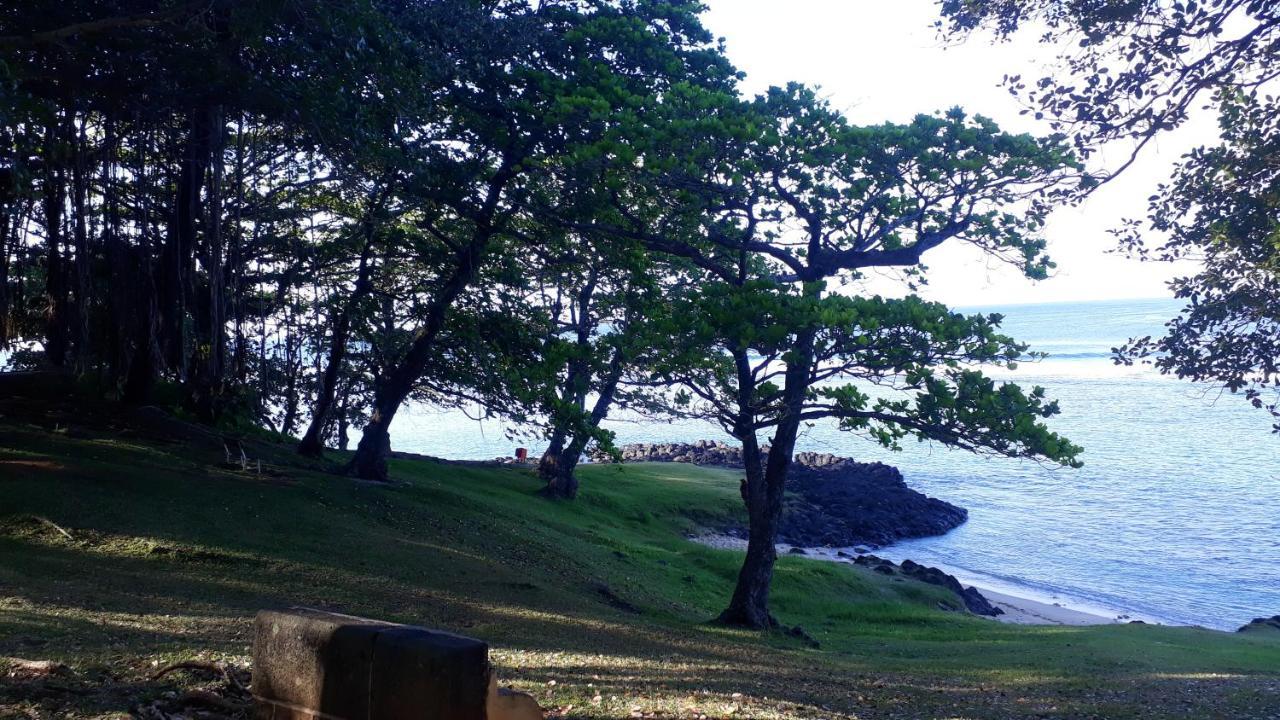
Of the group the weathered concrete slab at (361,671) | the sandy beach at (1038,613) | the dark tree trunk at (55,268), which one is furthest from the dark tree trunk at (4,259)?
the sandy beach at (1038,613)

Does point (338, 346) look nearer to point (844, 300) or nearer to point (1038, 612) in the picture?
point (844, 300)

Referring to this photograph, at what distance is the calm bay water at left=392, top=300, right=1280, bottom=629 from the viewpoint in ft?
90.8

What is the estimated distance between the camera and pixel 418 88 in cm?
1260

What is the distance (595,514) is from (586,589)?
1161 cm

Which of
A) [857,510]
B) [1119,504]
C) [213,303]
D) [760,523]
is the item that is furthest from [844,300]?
[1119,504]

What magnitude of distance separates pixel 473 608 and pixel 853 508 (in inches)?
1141

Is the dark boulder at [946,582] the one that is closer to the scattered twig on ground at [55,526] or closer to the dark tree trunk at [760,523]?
the dark tree trunk at [760,523]

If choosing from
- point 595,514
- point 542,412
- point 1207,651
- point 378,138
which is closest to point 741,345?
point 378,138

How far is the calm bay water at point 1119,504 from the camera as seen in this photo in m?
27.7

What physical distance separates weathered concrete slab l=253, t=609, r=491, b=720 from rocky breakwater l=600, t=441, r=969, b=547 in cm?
2750

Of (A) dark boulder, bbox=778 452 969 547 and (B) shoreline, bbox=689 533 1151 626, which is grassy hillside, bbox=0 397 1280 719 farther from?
(A) dark boulder, bbox=778 452 969 547

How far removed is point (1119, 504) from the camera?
39.8 metres

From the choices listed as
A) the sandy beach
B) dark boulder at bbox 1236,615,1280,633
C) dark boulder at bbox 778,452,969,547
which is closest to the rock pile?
the sandy beach

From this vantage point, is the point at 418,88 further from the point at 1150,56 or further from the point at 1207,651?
the point at 1207,651
